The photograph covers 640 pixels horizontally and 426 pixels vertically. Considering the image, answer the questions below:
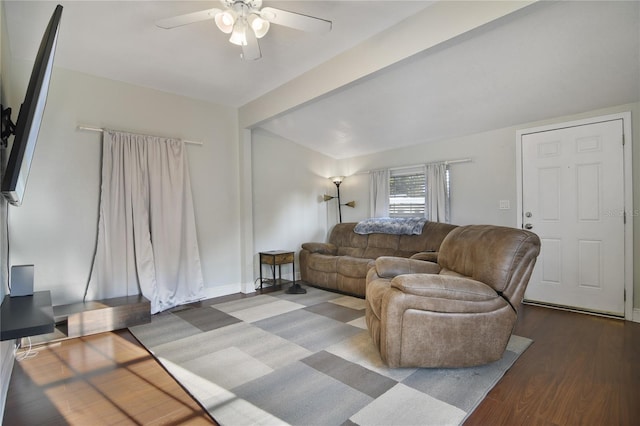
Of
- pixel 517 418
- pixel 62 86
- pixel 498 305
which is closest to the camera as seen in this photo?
pixel 517 418

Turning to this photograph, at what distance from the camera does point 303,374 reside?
2.10 meters

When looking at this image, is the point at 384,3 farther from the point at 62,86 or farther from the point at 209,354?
the point at 62,86

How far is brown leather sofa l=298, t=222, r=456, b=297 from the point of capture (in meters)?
4.03

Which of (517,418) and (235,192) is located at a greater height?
(235,192)

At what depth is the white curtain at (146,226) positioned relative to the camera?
3.29 meters

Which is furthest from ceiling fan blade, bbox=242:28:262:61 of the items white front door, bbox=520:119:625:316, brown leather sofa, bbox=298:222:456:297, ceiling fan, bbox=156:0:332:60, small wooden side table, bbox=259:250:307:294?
white front door, bbox=520:119:625:316

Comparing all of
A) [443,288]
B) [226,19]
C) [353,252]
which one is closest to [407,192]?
[353,252]

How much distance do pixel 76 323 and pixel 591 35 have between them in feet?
16.2

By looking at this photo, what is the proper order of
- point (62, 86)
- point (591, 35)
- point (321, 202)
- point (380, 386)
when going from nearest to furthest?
point (380, 386), point (591, 35), point (62, 86), point (321, 202)

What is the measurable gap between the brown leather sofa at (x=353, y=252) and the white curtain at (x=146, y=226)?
159 cm

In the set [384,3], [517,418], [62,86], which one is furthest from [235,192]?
[517,418]

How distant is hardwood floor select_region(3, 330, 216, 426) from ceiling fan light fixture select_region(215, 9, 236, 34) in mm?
2391

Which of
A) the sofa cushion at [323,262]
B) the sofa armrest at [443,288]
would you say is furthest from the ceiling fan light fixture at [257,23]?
the sofa cushion at [323,262]

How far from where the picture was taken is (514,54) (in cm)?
271
